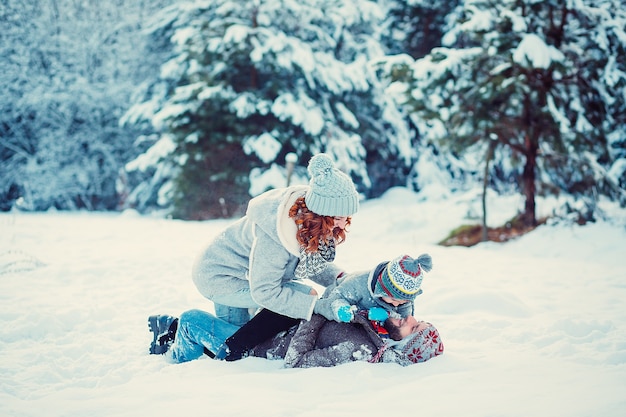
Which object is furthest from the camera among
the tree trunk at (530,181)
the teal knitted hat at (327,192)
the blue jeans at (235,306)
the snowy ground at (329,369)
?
the tree trunk at (530,181)

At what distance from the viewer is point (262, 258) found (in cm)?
245

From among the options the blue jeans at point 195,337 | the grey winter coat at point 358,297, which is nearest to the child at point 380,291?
the grey winter coat at point 358,297

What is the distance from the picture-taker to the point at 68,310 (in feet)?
11.3

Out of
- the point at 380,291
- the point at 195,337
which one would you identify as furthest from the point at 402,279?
the point at 195,337

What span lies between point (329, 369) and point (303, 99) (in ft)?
27.3

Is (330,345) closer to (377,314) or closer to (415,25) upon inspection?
(377,314)

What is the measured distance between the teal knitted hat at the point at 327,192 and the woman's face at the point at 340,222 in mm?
88

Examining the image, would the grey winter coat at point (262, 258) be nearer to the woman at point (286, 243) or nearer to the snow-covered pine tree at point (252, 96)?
the woman at point (286, 243)

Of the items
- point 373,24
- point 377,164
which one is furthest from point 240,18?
point 377,164

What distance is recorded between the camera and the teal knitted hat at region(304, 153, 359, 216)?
244 centimetres

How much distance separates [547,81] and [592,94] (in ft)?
2.14

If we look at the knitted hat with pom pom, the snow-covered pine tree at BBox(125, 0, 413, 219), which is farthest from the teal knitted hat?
the snow-covered pine tree at BBox(125, 0, 413, 219)

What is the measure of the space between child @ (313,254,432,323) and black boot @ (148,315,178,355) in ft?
2.92

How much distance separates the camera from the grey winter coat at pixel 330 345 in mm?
2504
